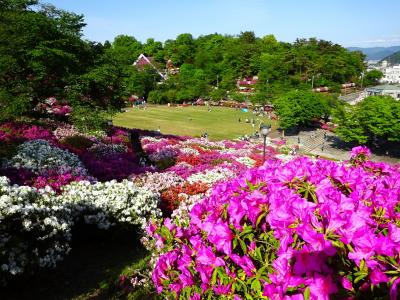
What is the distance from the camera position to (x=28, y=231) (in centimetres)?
784

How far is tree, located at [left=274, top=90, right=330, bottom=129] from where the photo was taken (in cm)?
5309

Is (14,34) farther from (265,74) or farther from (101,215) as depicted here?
(265,74)

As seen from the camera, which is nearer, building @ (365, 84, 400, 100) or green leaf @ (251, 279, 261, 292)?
green leaf @ (251, 279, 261, 292)

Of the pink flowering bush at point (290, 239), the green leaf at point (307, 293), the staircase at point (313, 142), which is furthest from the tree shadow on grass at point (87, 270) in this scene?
the staircase at point (313, 142)

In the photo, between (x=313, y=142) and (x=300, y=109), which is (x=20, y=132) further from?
(x=300, y=109)

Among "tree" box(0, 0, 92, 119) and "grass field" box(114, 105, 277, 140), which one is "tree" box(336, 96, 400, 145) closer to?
"grass field" box(114, 105, 277, 140)

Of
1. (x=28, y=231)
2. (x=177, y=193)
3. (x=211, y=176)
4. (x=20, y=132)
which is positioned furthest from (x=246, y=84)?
(x=28, y=231)

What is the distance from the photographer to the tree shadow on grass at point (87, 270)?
25.6 feet

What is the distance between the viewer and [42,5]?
2488 cm

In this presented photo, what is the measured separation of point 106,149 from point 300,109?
38.8m

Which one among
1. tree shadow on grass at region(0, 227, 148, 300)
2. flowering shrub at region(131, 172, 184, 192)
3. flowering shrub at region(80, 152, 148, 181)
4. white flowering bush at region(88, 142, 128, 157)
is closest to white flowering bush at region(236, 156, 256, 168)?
white flowering bush at region(88, 142, 128, 157)

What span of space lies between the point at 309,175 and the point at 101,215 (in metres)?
7.08

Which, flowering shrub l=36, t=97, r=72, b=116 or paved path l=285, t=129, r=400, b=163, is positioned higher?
flowering shrub l=36, t=97, r=72, b=116

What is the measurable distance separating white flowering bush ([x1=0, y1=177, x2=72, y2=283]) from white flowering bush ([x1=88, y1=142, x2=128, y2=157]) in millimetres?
9678
